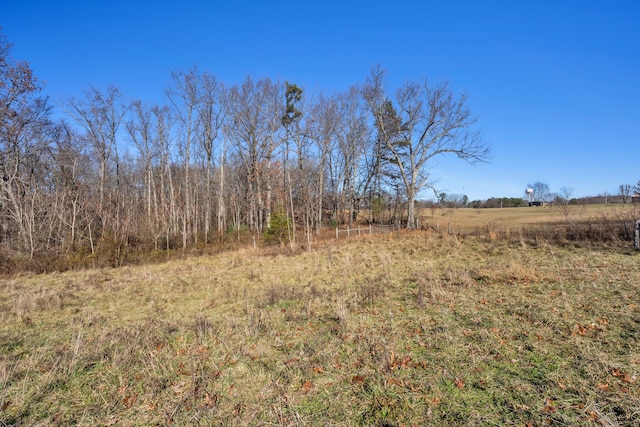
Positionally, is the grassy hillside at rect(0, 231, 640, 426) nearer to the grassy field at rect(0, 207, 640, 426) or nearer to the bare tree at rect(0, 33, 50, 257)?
the grassy field at rect(0, 207, 640, 426)

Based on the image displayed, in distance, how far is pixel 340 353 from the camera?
4594 millimetres

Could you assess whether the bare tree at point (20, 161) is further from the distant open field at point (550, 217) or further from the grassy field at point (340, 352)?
the distant open field at point (550, 217)

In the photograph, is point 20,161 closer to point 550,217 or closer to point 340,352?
point 340,352

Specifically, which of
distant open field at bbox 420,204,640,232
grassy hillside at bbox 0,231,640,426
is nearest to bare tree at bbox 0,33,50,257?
grassy hillside at bbox 0,231,640,426

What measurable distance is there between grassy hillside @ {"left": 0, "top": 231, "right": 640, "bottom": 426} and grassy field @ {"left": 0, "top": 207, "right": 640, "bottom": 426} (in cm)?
2

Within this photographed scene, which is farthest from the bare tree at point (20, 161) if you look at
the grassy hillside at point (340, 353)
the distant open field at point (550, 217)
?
the distant open field at point (550, 217)

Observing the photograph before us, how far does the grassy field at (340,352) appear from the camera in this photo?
3.23 m

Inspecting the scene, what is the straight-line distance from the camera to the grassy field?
10.6ft

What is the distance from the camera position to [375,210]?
112 feet

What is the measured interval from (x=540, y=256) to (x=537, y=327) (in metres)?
8.50

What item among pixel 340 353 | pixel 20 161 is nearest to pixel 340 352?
pixel 340 353

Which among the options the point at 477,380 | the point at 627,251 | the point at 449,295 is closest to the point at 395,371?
the point at 477,380

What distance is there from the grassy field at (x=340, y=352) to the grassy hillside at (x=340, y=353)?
0.08 feet

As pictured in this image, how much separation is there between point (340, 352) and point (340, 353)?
→ 0.09 feet
